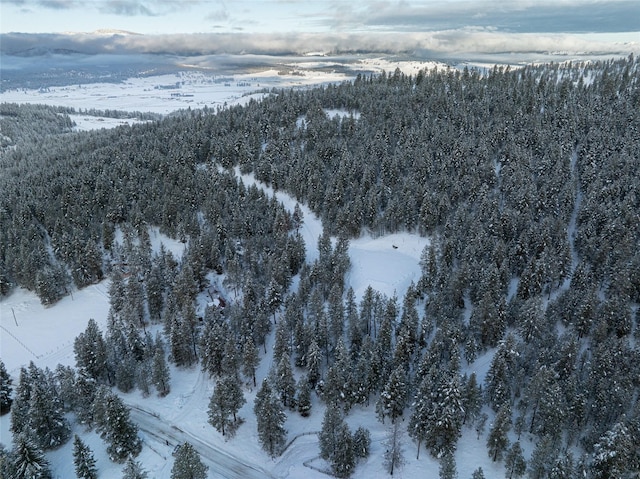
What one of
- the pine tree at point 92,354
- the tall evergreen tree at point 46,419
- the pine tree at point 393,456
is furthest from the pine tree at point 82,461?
the pine tree at point 393,456

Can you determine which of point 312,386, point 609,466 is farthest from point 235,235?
point 609,466

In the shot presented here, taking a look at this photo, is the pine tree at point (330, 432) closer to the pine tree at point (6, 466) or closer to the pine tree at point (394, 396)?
the pine tree at point (394, 396)

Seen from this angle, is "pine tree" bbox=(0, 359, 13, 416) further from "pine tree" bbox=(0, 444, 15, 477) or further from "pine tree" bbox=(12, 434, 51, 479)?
"pine tree" bbox=(0, 444, 15, 477)

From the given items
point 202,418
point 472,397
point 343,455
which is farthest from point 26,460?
point 472,397

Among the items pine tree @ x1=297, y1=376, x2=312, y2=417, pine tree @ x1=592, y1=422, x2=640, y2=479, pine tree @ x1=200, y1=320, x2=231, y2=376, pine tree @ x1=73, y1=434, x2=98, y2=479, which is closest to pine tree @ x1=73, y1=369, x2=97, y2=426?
pine tree @ x1=73, y1=434, x2=98, y2=479

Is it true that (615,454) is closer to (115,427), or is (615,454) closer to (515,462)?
(515,462)

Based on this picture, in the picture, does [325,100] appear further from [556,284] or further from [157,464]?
[157,464]
